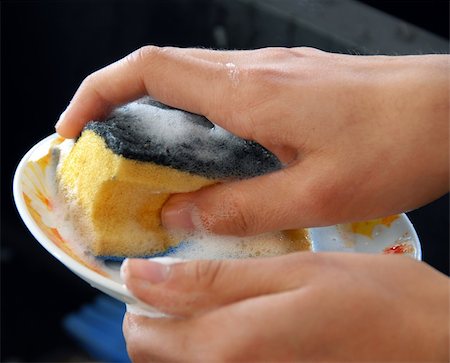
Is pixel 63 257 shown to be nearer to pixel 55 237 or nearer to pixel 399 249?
pixel 55 237

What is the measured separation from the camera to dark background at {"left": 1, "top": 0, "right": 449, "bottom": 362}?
4.15ft

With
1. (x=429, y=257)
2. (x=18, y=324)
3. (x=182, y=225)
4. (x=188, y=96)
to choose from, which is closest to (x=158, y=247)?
(x=182, y=225)

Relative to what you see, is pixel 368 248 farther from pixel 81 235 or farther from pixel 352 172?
pixel 81 235

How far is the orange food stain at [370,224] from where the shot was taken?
2.17 feet

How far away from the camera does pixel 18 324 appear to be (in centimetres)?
139

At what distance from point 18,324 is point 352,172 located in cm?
102

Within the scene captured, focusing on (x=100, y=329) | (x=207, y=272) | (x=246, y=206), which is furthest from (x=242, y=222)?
(x=100, y=329)

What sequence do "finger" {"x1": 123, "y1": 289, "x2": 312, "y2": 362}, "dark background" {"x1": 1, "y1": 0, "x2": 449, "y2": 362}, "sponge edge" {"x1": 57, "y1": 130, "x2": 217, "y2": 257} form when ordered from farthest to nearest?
"dark background" {"x1": 1, "y1": 0, "x2": 449, "y2": 362}
"sponge edge" {"x1": 57, "y1": 130, "x2": 217, "y2": 257}
"finger" {"x1": 123, "y1": 289, "x2": 312, "y2": 362}

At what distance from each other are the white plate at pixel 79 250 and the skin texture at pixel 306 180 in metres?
0.04

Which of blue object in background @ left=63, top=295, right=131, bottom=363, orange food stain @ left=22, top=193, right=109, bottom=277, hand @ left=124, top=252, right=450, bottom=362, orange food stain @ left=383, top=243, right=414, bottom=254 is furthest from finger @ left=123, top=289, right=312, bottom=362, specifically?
blue object in background @ left=63, top=295, right=131, bottom=363

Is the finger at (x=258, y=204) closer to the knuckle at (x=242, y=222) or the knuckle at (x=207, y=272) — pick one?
the knuckle at (x=242, y=222)

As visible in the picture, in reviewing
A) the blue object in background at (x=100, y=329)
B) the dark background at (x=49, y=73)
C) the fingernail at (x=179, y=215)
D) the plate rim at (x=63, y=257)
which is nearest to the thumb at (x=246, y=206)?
the fingernail at (x=179, y=215)

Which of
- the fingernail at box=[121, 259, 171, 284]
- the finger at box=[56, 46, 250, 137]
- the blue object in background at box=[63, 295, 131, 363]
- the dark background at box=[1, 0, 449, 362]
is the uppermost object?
the finger at box=[56, 46, 250, 137]

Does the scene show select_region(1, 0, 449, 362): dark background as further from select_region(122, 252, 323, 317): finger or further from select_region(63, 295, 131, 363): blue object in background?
select_region(122, 252, 323, 317): finger
